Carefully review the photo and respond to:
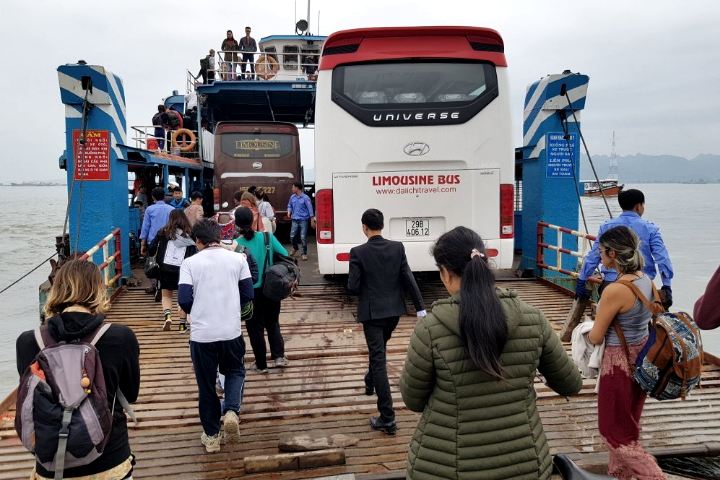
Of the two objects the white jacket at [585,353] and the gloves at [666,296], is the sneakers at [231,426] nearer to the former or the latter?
the white jacket at [585,353]

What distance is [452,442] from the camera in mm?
2197

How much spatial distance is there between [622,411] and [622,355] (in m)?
0.33

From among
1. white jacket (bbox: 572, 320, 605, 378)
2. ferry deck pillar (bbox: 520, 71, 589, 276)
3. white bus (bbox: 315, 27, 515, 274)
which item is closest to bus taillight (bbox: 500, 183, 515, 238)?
white bus (bbox: 315, 27, 515, 274)

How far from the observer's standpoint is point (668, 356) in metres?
3.12

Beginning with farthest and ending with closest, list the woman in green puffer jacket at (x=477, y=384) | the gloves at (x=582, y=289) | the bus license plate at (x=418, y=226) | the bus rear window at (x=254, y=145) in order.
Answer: the bus rear window at (x=254, y=145), the bus license plate at (x=418, y=226), the gloves at (x=582, y=289), the woman in green puffer jacket at (x=477, y=384)

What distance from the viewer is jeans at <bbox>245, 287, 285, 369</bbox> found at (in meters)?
5.52

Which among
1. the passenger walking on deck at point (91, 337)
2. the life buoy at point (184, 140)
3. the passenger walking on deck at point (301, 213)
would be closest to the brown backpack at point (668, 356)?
the passenger walking on deck at point (91, 337)

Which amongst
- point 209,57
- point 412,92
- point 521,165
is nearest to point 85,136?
point 412,92

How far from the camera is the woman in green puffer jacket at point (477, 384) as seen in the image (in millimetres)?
2164

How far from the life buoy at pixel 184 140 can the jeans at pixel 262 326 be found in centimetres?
1067

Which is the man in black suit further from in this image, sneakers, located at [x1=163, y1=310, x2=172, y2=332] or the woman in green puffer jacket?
sneakers, located at [x1=163, y1=310, x2=172, y2=332]

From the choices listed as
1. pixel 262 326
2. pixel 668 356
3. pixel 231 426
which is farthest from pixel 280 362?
pixel 668 356

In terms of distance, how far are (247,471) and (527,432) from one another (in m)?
2.38

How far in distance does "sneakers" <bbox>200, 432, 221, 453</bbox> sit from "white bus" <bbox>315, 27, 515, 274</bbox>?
3304 mm
